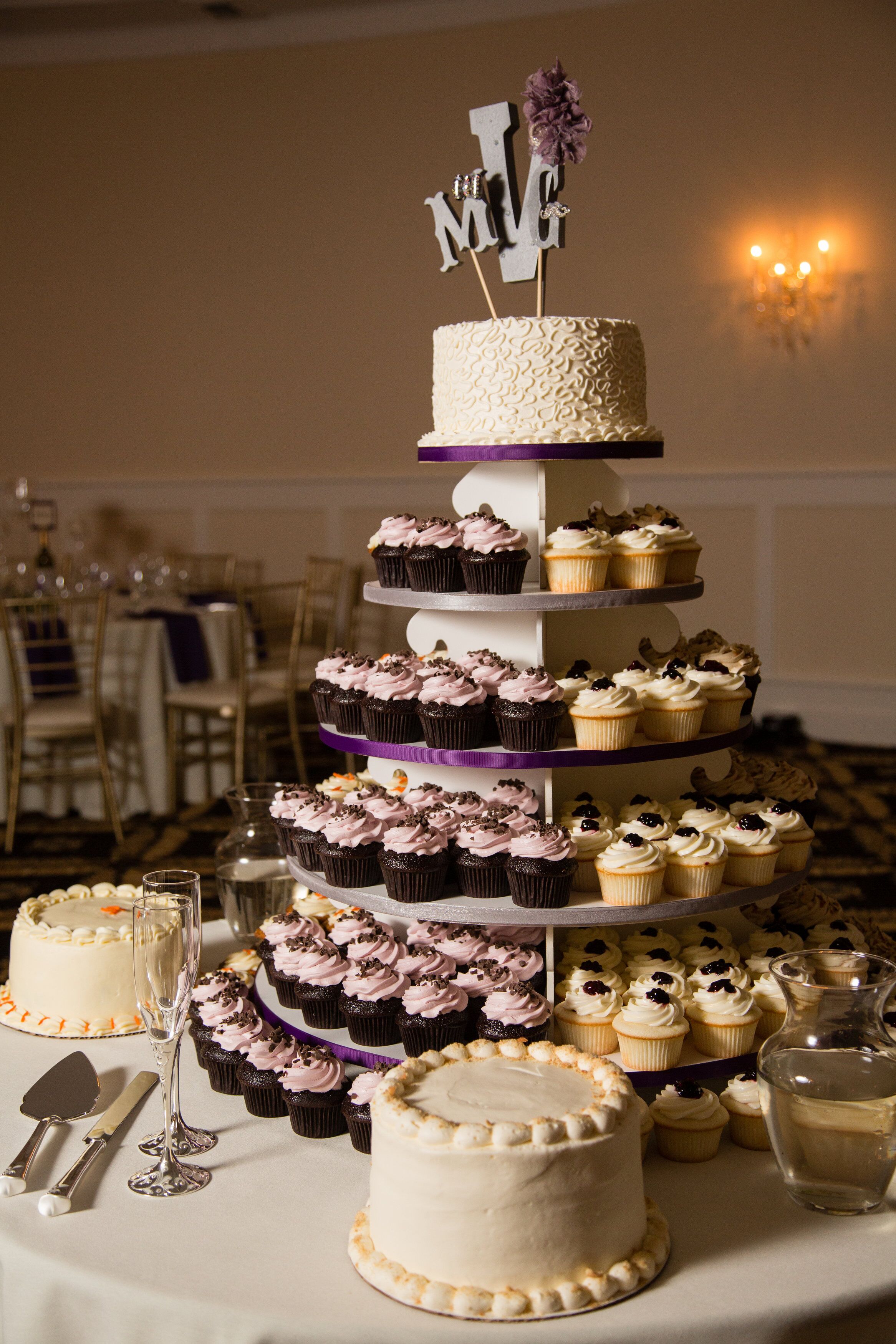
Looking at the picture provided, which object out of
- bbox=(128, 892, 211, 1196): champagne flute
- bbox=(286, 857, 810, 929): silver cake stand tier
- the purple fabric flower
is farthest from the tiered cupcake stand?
the purple fabric flower

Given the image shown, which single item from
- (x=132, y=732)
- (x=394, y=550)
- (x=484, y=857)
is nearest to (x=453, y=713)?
(x=484, y=857)

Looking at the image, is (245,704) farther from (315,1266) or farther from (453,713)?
(315,1266)

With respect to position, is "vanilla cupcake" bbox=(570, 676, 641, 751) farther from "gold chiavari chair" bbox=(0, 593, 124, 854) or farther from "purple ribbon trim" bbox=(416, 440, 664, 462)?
"gold chiavari chair" bbox=(0, 593, 124, 854)

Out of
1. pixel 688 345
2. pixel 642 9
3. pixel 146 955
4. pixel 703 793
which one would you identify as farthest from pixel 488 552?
pixel 642 9

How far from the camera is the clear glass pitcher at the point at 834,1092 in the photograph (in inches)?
62.6

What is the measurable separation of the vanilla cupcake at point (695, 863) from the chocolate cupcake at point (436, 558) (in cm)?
56

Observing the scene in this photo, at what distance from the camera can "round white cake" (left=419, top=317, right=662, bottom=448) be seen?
2.09 m

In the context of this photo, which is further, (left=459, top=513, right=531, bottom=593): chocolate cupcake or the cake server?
(left=459, top=513, right=531, bottom=593): chocolate cupcake

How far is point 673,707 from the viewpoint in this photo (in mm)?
2080

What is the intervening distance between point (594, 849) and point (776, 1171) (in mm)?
530

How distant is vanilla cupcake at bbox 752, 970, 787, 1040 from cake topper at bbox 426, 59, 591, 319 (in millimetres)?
1160

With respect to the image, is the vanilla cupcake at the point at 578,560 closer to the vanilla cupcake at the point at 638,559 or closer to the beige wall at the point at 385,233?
the vanilla cupcake at the point at 638,559

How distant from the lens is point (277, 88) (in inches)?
309

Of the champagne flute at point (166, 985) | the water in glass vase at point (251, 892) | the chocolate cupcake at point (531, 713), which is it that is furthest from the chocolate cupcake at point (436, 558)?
the water in glass vase at point (251, 892)
